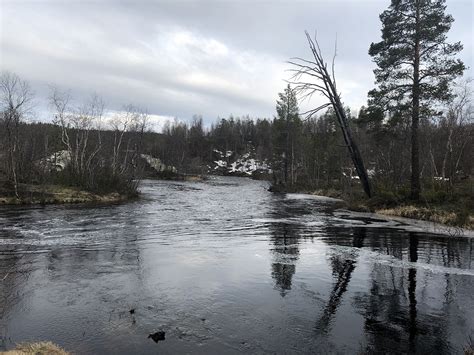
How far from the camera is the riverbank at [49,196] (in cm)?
2803

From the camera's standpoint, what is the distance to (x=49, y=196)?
29.5m

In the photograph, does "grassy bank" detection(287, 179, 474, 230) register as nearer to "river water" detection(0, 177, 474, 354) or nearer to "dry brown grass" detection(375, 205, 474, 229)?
"dry brown grass" detection(375, 205, 474, 229)

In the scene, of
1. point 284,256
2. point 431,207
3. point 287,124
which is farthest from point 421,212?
point 287,124

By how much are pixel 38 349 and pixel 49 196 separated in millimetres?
26503

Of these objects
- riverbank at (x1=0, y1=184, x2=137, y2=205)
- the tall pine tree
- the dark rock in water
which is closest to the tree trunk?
the tall pine tree

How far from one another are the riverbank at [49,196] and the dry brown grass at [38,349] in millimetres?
24930

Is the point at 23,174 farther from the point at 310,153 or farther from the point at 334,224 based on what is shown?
the point at 310,153

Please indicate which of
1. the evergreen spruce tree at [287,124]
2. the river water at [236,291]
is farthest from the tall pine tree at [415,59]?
the evergreen spruce tree at [287,124]

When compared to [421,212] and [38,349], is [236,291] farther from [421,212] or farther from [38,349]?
[421,212]

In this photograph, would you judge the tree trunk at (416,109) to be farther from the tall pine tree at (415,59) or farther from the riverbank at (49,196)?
the riverbank at (49,196)

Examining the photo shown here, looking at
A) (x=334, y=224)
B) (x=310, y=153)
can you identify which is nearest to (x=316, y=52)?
(x=334, y=224)

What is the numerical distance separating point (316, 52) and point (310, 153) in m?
40.6

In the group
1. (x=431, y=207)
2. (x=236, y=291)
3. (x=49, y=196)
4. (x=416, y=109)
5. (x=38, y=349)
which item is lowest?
(x=236, y=291)

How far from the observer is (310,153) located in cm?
6825
